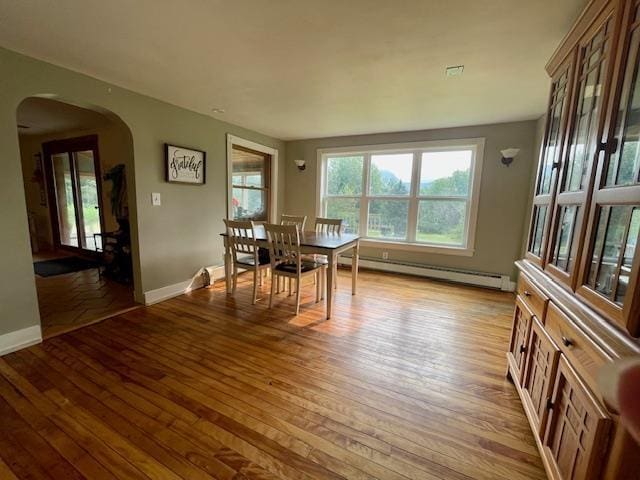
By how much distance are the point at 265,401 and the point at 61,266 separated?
470 centimetres

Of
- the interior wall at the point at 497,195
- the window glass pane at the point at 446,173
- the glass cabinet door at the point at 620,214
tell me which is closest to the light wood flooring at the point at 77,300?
the glass cabinet door at the point at 620,214

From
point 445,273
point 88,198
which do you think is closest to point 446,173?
point 445,273

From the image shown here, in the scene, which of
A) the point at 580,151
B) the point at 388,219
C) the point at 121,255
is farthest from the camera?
the point at 388,219

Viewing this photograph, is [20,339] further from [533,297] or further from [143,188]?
[533,297]

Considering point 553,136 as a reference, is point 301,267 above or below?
below

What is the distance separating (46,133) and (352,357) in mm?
6392

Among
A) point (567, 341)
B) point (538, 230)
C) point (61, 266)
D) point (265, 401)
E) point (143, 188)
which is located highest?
point (143, 188)

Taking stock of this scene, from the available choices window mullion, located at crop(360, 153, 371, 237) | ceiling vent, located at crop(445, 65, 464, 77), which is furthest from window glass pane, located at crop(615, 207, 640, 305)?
window mullion, located at crop(360, 153, 371, 237)

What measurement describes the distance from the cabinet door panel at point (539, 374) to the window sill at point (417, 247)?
2656 millimetres

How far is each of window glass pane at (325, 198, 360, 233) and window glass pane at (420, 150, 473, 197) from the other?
3.65 ft

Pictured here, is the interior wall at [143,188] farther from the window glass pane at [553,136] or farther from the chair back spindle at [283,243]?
the window glass pane at [553,136]

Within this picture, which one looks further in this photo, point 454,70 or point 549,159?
point 454,70

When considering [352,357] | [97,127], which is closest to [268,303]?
[352,357]

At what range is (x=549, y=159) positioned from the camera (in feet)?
5.61
